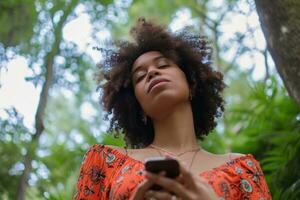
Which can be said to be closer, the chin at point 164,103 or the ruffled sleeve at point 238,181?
the ruffled sleeve at point 238,181

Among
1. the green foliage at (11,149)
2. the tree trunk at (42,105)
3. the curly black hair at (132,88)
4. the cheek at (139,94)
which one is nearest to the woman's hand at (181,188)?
the cheek at (139,94)

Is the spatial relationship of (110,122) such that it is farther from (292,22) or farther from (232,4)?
(232,4)

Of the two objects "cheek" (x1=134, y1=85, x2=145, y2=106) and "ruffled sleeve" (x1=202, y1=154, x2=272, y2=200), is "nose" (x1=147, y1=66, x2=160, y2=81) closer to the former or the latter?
"cheek" (x1=134, y1=85, x2=145, y2=106)

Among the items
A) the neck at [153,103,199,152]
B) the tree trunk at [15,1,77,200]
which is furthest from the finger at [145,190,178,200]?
the tree trunk at [15,1,77,200]

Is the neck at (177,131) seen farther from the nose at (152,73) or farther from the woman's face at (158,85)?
the nose at (152,73)

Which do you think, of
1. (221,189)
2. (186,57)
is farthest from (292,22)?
(221,189)

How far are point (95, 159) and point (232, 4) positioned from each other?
13.8 feet

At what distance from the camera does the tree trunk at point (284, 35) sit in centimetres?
274

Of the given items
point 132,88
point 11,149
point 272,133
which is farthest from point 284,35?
point 11,149

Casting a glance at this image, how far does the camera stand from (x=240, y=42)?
6.16m

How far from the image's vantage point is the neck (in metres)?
2.68

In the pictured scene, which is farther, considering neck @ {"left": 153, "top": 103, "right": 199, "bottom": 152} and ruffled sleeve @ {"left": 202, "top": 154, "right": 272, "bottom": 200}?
neck @ {"left": 153, "top": 103, "right": 199, "bottom": 152}

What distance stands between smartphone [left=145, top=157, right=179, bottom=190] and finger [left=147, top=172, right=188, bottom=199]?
2 cm

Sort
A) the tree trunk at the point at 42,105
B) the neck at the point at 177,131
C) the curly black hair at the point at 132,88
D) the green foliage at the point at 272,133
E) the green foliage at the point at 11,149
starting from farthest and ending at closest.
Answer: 1. the green foliage at the point at 11,149
2. the green foliage at the point at 272,133
3. the tree trunk at the point at 42,105
4. the curly black hair at the point at 132,88
5. the neck at the point at 177,131
